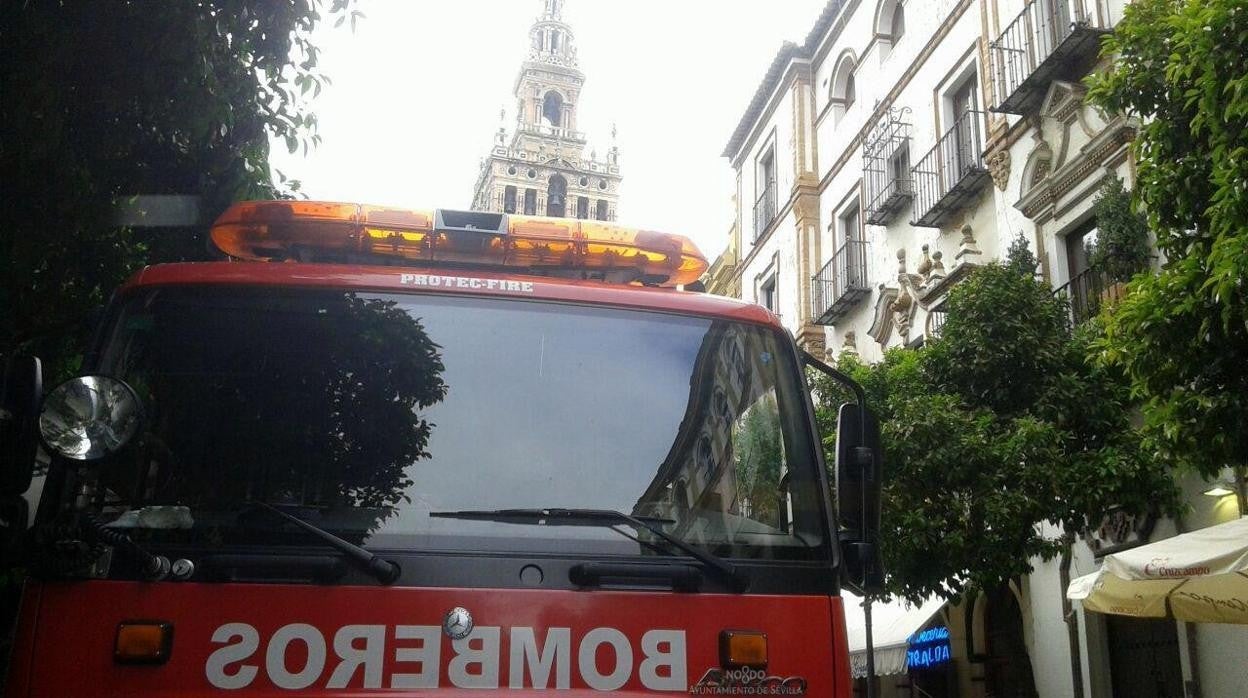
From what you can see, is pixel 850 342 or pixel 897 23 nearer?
pixel 850 342

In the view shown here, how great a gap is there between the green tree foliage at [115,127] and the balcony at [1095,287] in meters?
8.61

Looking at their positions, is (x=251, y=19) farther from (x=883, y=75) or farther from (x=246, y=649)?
(x=883, y=75)

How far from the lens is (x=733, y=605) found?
3408mm

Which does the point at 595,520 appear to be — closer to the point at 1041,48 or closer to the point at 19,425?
the point at 19,425

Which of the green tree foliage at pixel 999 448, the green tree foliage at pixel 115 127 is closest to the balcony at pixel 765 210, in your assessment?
the green tree foliage at pixel 999 448

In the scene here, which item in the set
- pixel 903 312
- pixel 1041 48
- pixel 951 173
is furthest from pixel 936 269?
pixel 1041 48

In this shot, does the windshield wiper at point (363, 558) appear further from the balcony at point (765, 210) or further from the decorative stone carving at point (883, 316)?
the balcony at point (765, 210)

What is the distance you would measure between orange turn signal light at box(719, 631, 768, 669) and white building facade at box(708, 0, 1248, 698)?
908cm

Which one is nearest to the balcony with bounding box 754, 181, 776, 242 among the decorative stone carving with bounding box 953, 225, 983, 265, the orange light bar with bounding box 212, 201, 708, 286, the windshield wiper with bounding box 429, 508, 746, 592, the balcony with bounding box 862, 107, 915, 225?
the balcony with bounding box 862, 107, 915, 225

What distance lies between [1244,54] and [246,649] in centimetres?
663

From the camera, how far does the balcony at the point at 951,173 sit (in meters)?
17.8

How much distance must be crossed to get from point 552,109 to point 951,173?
76158 mm

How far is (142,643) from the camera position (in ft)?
10.2

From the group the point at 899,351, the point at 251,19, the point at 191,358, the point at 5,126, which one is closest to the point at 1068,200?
the point at 899,351
